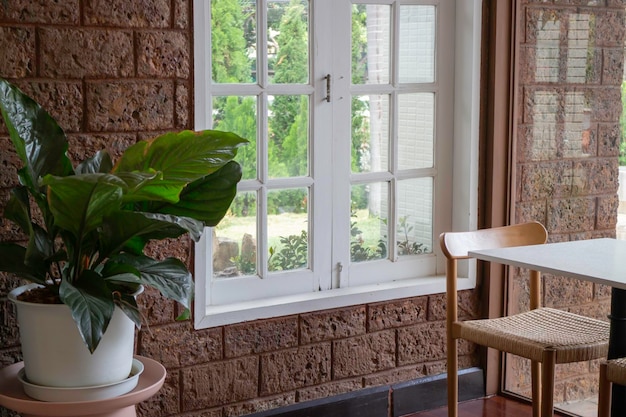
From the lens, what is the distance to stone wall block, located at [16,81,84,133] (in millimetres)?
2863

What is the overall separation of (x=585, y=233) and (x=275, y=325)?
1.42 m

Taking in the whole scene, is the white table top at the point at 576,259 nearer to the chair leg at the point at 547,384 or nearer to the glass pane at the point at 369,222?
the chair leg at the point at 547,384

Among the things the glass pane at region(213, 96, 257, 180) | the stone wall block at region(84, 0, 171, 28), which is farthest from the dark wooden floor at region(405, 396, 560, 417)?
the stone wall block at region(84, 0, 171, 28)

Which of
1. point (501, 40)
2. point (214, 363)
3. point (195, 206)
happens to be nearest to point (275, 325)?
point (214, 363)

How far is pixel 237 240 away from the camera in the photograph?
345 cm

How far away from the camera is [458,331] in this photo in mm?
3195

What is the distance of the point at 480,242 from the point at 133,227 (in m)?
1.38

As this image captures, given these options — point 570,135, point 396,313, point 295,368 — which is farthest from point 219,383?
point 570,135

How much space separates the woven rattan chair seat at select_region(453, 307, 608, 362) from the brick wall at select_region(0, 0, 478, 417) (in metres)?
0.58

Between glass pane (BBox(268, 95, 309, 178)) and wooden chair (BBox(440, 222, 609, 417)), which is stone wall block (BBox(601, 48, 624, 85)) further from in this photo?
glass pane (BBox(268, 95, 309, 178))

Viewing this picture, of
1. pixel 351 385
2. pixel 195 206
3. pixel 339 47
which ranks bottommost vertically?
pixel 351 385

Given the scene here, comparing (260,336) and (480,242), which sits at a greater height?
(480,242)

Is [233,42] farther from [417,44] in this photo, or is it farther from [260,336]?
[260,336]

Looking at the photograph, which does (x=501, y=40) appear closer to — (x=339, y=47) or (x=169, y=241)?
(x=339, y=47)
